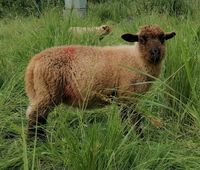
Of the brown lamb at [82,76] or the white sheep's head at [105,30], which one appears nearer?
the brown lamb at [82,76]

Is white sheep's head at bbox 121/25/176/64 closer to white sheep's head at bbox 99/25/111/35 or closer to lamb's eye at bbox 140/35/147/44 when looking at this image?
lamb's eye at bbox 140/35/147/44

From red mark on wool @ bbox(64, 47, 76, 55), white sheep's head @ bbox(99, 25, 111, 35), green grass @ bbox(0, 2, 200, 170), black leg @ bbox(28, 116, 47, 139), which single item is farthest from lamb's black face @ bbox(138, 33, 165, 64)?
white sheep's head @ bbox(99, 25, 111, 35)

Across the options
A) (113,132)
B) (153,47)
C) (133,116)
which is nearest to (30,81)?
(133,116)

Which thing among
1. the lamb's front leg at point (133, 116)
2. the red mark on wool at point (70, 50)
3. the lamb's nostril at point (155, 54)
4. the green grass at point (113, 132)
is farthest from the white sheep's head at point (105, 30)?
the lamb's front leg at point (133, 116)

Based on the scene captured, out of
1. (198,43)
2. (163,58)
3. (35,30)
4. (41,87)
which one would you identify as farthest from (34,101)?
(35,30)

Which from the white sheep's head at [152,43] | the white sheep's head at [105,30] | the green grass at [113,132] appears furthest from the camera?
the white sheep's head at [105,30]

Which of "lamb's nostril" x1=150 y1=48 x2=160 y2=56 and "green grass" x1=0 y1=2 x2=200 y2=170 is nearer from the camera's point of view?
"green grass" x1=0 y1=2 x2=200 y2=170

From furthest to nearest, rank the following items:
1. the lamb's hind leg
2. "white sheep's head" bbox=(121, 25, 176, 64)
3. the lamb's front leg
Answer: "white sheep's head" bbox=(121, 25, 176, 64)
the lamb's hind leg
the lamb's front leg

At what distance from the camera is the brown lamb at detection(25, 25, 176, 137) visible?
5020 millimetres

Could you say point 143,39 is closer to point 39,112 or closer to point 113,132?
point 39,112

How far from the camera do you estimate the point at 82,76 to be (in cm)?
514

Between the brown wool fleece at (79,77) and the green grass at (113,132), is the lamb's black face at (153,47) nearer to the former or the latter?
the brown wool fleece at (79,77)

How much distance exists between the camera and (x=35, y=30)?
7578 millimetres

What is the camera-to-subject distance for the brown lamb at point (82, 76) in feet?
16.5
